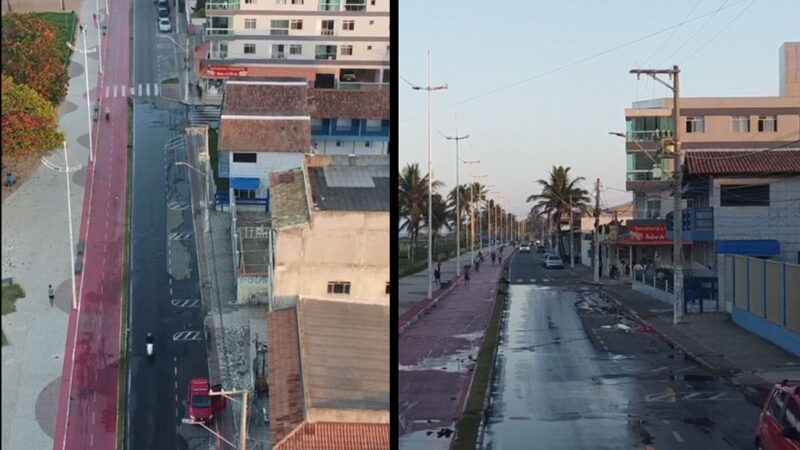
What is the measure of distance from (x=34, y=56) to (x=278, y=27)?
4.14m

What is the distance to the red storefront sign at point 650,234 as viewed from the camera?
47.4 feet

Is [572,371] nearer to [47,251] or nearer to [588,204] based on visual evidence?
[47,251]

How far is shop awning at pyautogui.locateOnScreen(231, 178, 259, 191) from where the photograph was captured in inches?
299

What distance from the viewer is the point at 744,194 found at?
1176cm

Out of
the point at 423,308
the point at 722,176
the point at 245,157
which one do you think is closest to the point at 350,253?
the point at 245,157

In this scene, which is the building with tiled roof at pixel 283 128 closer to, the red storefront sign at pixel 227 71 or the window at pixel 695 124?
the red storefront sign at pixel 227 71

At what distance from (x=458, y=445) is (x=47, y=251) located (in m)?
2.56

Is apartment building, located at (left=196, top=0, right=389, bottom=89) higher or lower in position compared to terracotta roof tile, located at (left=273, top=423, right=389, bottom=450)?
higher

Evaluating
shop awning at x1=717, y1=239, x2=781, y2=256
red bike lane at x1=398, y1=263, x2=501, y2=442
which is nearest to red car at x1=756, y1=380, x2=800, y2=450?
red bike lane at x1=398, y1=263, x2=501, y2=442

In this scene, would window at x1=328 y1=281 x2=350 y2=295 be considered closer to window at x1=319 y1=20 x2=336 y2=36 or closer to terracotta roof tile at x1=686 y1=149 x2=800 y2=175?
window at x1=319 y1=20 x2=336 y2=36

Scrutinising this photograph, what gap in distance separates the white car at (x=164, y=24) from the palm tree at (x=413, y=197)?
279 inches

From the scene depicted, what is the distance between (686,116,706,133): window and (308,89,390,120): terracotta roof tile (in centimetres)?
861

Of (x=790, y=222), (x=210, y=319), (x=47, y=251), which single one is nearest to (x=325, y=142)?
(x=210, y=319)

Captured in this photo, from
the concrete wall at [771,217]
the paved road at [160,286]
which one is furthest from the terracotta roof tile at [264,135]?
the concrete wall at [771,217]
